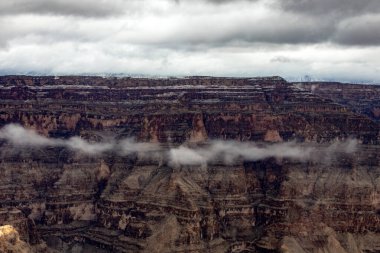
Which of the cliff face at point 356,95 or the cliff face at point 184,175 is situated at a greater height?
the cliff face at point 356,95

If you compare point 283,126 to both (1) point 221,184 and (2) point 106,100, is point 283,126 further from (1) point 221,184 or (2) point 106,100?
(2) point 106,100

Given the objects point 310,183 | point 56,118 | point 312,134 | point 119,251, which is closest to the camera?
point 119,251

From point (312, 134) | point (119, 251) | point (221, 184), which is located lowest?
point (119, 251)

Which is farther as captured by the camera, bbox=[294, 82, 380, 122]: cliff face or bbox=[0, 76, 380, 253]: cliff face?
bbox=[294, 82, 380, 122]: cliff face

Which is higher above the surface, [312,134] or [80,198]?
[312,134]

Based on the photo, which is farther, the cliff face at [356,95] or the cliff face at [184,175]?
the cliff face at [356,95]

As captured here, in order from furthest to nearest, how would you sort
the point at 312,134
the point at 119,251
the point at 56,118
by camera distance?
the point at 56,118, the point at 312,134, the point at 119,251

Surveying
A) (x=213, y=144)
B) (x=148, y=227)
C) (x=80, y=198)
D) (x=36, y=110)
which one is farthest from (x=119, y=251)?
(x=36, y=110)

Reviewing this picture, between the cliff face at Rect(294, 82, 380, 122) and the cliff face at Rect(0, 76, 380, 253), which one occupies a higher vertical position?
the cliff face at Rect(294, 82, 380, 122)
